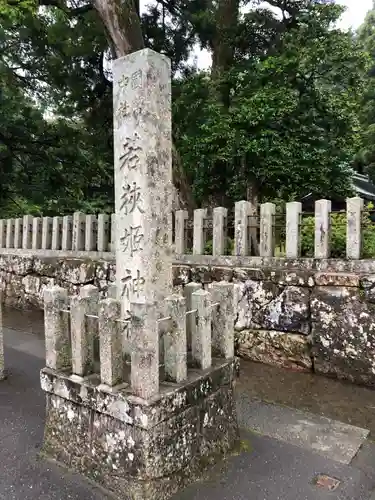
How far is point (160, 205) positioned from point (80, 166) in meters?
9.79

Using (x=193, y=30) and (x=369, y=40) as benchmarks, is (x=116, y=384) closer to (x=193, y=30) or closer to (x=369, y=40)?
(x=193, y=30)

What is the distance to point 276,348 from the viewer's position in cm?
463

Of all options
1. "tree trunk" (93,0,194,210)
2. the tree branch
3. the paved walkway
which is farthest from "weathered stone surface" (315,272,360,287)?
the tree branch

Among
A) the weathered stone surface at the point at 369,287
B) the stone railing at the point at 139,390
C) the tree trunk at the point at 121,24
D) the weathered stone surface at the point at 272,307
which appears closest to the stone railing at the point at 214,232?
the weathered stone surface at the point at 369,287

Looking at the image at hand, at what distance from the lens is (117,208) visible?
2953 mm

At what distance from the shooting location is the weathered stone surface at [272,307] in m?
4.42

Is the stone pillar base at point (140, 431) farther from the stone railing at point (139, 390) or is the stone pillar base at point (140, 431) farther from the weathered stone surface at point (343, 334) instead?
the weathered stone surface at point (343, 334)

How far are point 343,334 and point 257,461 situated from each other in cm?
196

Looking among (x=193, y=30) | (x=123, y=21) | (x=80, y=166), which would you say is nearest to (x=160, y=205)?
(x=123, y=21)

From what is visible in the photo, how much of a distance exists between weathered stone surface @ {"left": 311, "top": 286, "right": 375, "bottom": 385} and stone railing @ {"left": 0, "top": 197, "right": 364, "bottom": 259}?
1.52 ft

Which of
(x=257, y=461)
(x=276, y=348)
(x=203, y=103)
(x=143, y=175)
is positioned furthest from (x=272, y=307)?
(x=203, y=103)

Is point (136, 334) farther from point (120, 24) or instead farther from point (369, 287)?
point (120, 24)

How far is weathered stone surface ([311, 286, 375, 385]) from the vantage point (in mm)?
3965

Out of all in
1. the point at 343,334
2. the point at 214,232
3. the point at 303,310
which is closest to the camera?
the point at 343,334
